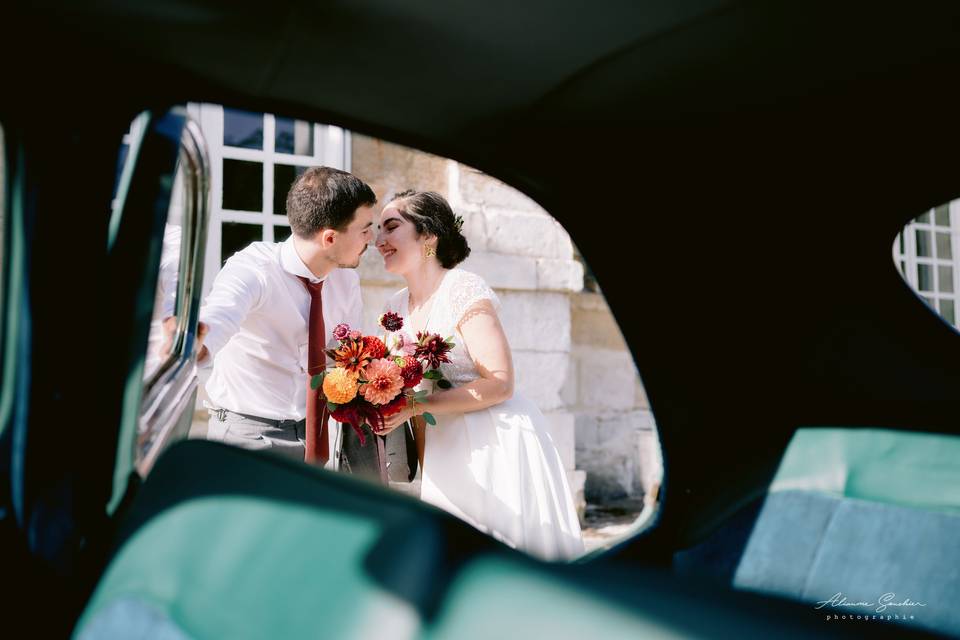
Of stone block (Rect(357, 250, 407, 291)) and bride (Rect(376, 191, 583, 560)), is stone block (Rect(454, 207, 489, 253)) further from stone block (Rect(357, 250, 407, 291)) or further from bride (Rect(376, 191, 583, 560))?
bride (Rect(376, 191, 583, 560))

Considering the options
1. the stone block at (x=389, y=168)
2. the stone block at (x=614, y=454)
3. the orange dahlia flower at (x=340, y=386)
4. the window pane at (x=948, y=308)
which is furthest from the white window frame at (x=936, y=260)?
the orange dahlia flower at (x=340, y=386)

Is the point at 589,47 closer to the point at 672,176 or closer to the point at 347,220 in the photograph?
the point at 672,176

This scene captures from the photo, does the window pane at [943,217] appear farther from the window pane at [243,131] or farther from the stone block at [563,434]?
the window pane at [243,131]

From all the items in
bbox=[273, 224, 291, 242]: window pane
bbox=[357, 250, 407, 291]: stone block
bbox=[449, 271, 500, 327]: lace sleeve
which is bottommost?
bbox=[449, 271, 500, 327]: lace sleeve

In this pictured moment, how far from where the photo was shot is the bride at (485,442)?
2969mm

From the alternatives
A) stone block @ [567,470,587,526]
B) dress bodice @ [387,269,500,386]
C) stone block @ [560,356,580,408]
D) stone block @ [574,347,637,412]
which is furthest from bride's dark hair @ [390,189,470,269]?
stone block @ [574,347,637,412]

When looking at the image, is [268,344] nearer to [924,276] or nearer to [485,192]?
[485,192]

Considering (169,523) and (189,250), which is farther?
(189,250)

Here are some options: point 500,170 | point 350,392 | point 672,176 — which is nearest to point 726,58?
point 672,176

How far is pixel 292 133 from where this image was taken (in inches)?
215

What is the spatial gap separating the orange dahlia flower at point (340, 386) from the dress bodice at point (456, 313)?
1.72 ft

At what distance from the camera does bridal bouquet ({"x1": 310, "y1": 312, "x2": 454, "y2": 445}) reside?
272cm

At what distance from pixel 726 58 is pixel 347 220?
225 centimetres

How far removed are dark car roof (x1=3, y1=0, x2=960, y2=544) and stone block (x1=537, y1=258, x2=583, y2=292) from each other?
3770 mm
